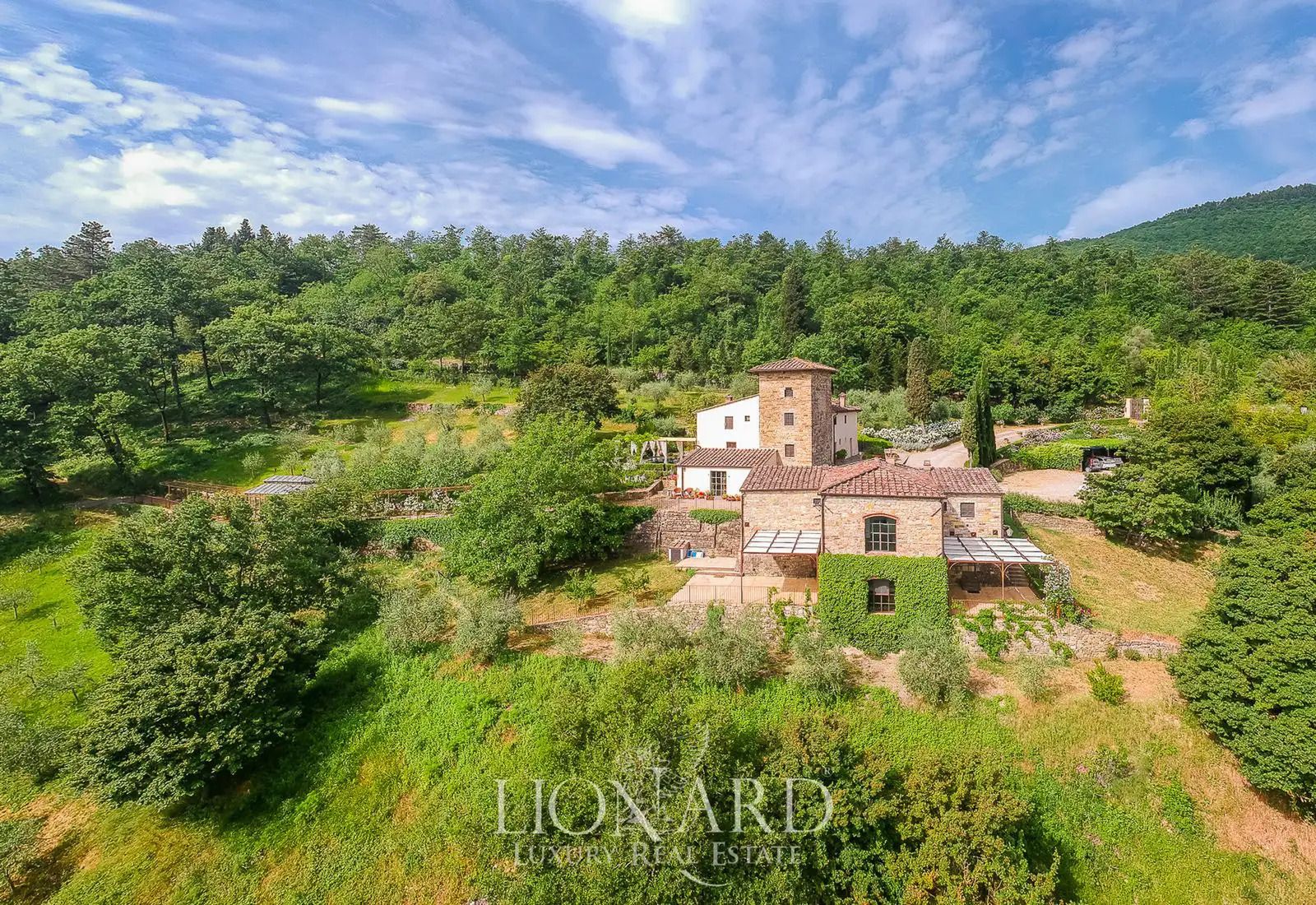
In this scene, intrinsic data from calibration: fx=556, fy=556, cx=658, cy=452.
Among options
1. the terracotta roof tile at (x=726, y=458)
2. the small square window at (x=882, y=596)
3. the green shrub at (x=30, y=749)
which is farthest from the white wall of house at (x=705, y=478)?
the green shrub at (x=30, y=749)

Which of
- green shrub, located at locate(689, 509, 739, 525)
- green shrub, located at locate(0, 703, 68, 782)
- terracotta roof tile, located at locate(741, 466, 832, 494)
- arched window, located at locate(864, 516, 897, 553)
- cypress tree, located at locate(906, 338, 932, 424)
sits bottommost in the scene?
green shrub, located at locate(0, 703, 68, 782)

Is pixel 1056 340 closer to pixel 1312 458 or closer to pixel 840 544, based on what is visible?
pixel 1312 458

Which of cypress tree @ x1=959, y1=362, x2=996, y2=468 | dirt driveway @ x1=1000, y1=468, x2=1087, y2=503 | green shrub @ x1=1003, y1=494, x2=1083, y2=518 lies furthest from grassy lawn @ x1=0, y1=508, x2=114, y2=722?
cypress tree @ x1=959, y1=362, x2=996, y2=468

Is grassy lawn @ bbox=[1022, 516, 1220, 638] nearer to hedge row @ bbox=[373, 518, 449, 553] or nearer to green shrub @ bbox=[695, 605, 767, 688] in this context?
green shrub @ bbox=[695, 605, 767, 688]

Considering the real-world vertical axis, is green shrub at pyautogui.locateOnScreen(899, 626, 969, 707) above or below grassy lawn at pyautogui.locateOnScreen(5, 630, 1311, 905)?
above

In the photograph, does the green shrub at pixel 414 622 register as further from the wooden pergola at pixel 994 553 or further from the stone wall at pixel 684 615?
the wooden pergola at pixel 994 553

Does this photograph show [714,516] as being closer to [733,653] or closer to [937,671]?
[733,653]

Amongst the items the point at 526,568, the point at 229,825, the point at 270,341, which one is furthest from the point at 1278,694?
the point at 270,341
